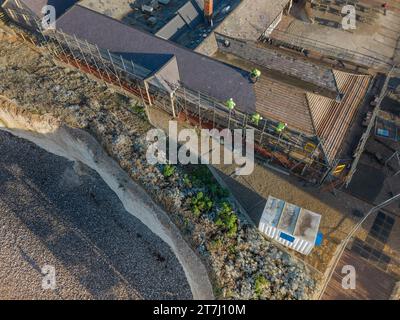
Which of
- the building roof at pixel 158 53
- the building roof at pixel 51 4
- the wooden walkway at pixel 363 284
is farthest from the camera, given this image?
Result: the building roof at pixel 51 4

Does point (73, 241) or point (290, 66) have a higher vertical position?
point (73, 241)

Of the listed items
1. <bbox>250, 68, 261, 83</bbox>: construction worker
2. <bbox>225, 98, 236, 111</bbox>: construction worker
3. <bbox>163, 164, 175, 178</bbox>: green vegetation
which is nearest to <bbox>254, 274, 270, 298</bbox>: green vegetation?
<bbox>163, 164, 175, 178</bbox>: green vegetation

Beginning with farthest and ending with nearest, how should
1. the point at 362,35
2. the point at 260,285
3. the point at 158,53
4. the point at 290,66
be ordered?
the point at 362,35
the point at 158,53
the point at 290,66
the point at 260,285

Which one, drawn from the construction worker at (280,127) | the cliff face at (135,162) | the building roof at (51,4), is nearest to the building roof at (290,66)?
the construction worker at (280,127)

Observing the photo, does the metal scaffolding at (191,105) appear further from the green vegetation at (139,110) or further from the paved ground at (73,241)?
the paved ground at (73,241)

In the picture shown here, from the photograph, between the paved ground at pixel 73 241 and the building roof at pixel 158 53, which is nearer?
the paved ground at pixel 73 241

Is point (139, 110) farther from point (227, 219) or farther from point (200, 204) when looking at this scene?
point (227, 219)

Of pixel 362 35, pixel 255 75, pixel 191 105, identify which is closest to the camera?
pixel 255 75

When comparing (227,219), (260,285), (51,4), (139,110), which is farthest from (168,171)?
(51,4)
